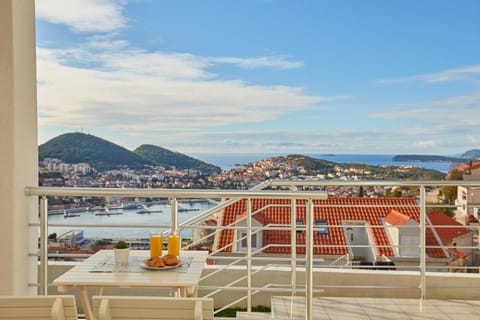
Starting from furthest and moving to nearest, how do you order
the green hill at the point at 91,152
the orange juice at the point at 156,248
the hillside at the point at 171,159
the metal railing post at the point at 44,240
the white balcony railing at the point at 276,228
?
1. the hillside at the point at 171,159
2. the green hill at the point at 91,152
3. the metal railing post at the point at 44,240
4. the white balcony railing at the point at 276,228
5. the orange juice at the point at 156,248

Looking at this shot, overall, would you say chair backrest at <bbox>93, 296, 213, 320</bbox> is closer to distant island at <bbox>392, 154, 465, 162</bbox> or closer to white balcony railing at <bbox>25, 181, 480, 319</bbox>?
white balcony railing at <bbox>25, 181, 480, 319</bbox>

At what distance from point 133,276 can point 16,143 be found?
1174 millimetres

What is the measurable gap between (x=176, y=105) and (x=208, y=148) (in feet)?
2.62

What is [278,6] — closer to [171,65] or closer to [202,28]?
[202,28]

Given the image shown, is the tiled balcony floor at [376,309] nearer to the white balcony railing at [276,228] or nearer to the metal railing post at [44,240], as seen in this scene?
the white balcony railing at [276,228]

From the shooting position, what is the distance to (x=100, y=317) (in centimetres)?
136

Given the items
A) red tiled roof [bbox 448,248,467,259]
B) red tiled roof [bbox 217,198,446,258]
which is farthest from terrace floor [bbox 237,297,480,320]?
red tiled roof [bbox 217,198,446,258]

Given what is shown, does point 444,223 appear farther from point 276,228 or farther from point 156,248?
→ point 156,248

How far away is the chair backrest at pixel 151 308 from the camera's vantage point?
4.52 feet

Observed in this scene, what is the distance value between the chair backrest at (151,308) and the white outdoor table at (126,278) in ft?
1.26

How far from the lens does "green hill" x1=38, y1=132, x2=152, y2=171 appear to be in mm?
4094

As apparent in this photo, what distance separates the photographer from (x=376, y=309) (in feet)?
10.1

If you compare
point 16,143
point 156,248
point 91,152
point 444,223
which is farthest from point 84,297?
point 444,223

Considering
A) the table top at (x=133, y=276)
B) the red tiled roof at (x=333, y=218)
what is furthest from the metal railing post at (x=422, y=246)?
the table top at (x=133, y=276)
